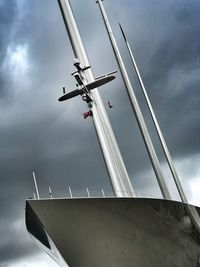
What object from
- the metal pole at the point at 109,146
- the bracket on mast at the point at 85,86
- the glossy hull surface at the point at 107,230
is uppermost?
the bracket on mast at the point at 85,86

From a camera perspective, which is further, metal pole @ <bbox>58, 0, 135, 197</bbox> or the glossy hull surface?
metal pole @ <bbox>58, 0, 135, 197</bbox>

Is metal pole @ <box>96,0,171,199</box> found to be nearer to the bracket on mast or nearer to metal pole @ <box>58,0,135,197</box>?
metal pole @ <box>58,0,135,197</box>

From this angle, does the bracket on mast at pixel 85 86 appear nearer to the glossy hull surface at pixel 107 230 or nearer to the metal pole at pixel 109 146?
the metal pole at pixel 109 146

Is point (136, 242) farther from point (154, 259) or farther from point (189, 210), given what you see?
point (189, 210)

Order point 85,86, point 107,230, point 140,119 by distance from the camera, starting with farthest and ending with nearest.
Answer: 1. point 140,119
2. point 85,86
3. point 107,230

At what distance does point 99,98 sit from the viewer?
28.3 m

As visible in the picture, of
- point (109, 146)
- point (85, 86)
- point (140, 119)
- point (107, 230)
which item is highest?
point (140, 119)

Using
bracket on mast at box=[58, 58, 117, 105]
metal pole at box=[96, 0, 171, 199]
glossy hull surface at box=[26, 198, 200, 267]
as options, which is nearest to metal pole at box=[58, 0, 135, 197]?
bracket on mast at box=[58, 58, 117, 105]

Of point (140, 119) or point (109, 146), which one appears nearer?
point (109, 146)

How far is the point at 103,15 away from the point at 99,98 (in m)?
13.8

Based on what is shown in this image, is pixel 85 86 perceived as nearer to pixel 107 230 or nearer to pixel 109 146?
pixel 109 146

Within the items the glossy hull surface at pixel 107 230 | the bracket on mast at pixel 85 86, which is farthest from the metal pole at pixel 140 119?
the glossy hull surface at pixel 107 230

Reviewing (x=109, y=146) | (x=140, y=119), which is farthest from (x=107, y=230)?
(x=140, y=119)

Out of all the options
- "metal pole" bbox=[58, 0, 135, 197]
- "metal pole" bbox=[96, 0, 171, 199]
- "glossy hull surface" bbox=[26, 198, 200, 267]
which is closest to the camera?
"glossy hull surface" bbox=[26, 198, 200, 267]
